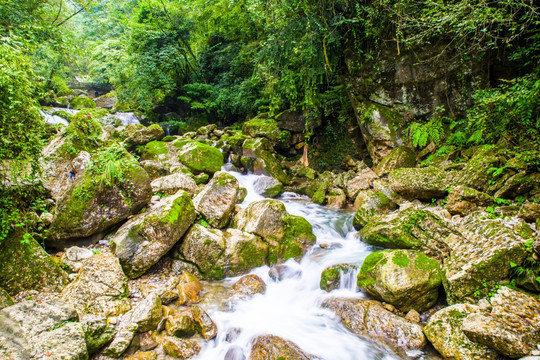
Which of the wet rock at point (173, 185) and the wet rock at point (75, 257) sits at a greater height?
the wet rock at point (173, 185)

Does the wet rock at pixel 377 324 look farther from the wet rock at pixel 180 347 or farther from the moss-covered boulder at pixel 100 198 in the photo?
the moss-covered boulder at pixel 100 198

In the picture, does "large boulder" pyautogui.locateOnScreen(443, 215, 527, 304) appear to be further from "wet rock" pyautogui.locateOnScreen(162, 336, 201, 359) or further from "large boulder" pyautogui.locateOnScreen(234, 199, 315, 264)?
"wet rock" pyautogui.locateOnScreen(162, 336, 201, 359)

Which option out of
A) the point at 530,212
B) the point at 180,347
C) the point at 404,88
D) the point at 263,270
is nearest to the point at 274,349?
the point at 180,347

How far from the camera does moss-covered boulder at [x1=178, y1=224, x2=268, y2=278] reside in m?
5.22

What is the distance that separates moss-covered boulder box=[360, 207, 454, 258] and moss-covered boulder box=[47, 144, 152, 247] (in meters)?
5.41

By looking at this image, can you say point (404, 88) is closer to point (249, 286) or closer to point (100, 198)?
point (249, 286)

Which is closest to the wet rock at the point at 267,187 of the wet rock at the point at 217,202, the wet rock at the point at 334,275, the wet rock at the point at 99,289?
the wet rock at the point at 217,202

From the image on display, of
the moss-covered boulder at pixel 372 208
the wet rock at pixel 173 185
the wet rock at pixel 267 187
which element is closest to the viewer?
the moss-covered boulder at pixel 372 208

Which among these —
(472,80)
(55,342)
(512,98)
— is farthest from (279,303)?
(472,80)

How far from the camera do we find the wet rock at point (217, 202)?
20.0 feet

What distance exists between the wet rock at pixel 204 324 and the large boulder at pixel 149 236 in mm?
1531

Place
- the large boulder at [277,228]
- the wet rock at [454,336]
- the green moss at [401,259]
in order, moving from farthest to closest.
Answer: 1. the large boulder at [277,228]
2. the green moss at [401,259]
3. the wet rock at [454,336]

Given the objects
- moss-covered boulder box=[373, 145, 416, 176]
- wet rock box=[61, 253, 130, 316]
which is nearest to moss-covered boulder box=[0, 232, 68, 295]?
wet rock box=[61, 253, 130, 316]

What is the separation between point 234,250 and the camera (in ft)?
17.8
